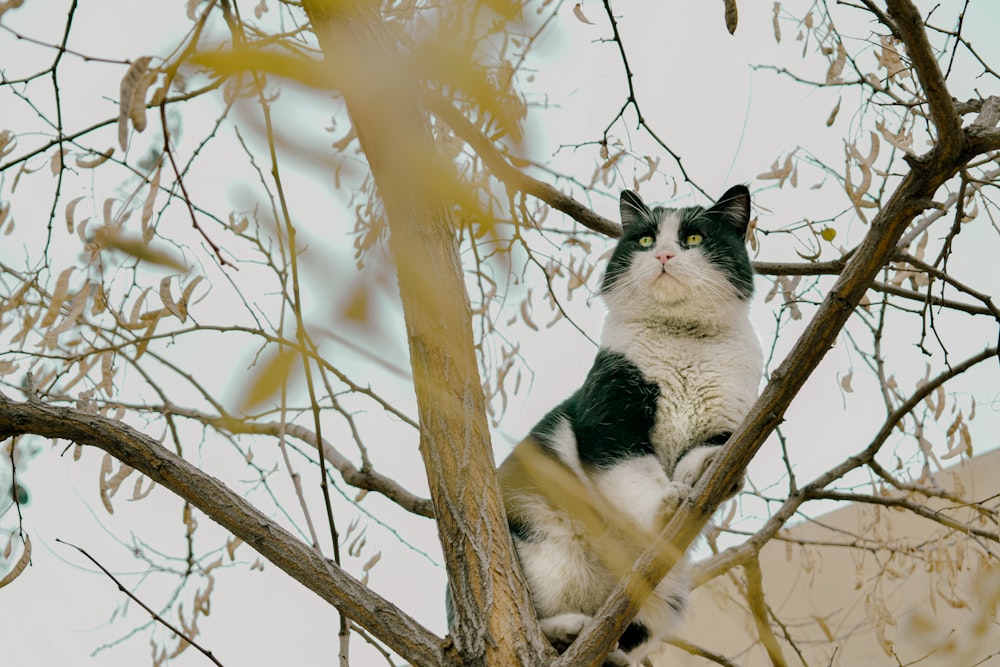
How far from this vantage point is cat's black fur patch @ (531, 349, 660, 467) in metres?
2.32

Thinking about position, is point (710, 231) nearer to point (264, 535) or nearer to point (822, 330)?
point (822, 330)

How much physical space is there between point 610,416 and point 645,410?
94 mm

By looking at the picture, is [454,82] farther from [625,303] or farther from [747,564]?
[747,564]

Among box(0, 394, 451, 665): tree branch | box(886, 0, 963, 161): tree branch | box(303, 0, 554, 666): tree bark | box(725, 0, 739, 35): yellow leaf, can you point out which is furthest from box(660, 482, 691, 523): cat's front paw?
box(725, 0, 739, 35): yellow leaf

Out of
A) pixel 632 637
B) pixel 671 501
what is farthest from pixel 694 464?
pixel 632 637

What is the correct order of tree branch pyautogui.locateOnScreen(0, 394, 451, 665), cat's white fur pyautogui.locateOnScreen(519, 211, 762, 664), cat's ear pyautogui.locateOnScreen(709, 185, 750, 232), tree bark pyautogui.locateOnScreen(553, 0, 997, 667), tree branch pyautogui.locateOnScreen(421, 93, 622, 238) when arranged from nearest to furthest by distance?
tree branch pyautogui.locateOnScreen(421, 93, 622, 238) → tree bark pyautogui.locateOnScreen(553, 0, 997, 667) → tree branch pyautogui.locateOnScreen(0, 394, 451, 665) → cat's white fur pyautogui.locateOnScreen(519, 211, 762, 664) → cat's ear pyautogui.locateOnScreen(709, 185, 750, 232)

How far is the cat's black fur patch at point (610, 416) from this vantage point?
2.32 m

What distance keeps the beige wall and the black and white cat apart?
1.83 feet

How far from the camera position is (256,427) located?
286 centimetres

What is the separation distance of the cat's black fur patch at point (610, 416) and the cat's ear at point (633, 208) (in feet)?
1.50

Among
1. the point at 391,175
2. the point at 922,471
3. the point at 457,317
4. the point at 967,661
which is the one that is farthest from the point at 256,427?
the point at 967,661

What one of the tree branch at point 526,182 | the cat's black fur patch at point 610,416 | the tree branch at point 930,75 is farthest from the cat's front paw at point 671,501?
the tree branch at point 930,75

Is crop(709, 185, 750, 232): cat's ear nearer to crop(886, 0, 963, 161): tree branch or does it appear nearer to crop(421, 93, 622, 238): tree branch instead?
crop(421, 93, 622, 238): tree branch

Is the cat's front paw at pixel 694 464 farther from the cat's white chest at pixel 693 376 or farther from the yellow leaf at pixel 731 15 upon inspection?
the yellow leaf at pixel 731 15
